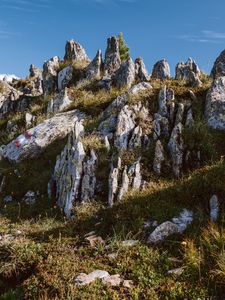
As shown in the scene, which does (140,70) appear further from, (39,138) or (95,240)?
(95,240)

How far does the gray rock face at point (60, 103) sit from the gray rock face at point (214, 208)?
13053 millimetres

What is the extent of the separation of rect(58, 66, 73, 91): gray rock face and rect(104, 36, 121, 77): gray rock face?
3308 mm

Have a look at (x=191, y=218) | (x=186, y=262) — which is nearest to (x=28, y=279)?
(x=186, y=262)

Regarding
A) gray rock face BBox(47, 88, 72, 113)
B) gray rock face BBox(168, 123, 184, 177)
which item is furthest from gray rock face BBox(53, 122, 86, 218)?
gray rock face BBox(47, 88, 72, 113)

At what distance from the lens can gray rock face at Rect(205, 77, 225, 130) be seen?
49.4ft

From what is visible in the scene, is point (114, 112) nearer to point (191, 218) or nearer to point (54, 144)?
point (54, 144)

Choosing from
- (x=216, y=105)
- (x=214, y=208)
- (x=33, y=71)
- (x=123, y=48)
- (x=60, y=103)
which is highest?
(x=123, y=48)

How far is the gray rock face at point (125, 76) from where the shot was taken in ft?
73.0

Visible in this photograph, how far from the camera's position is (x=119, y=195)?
12.0 metres

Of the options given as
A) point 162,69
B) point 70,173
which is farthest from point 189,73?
point 70,173

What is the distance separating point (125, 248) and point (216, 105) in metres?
9.54

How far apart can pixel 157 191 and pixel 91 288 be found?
5.11 meters

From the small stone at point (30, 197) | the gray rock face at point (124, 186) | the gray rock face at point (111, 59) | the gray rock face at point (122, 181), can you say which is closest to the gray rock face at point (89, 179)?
the gray rock face at point (122, 181)

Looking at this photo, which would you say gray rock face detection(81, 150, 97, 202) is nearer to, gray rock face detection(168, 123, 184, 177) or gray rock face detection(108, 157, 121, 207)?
gray rock face detection(108, 157, 121, 207)
